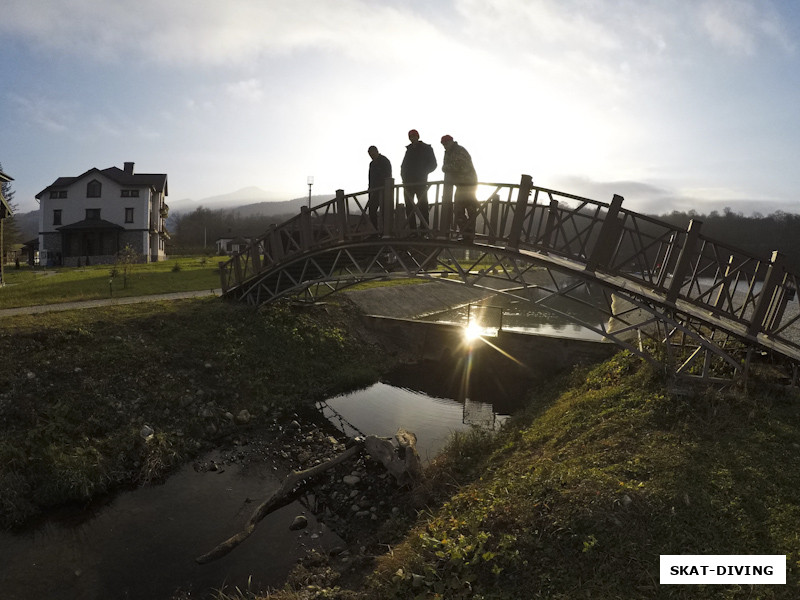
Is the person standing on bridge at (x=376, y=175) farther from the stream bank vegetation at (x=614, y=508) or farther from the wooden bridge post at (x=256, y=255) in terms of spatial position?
the stream bank vegetation at (x=614, y=508)

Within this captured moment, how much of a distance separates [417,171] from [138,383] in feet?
32.8

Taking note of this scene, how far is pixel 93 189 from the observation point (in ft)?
155

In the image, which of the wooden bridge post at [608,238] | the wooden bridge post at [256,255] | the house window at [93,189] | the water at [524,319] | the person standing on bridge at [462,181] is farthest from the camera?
the house window at [93,189]

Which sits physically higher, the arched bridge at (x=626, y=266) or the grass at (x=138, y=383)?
the arched bridge at (x=626, y=266)

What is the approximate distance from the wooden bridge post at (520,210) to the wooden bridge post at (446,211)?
1.80 metres

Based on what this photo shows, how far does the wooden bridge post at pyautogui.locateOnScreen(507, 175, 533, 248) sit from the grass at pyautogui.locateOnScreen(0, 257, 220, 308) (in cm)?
1908

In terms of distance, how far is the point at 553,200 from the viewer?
1101 centimetres

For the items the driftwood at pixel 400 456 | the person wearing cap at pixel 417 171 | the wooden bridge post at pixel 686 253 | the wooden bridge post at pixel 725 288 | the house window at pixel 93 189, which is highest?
the house window at pixel 93 189

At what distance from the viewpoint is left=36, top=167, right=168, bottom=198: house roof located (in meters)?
47.0

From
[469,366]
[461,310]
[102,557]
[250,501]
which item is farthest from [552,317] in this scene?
[102,557]

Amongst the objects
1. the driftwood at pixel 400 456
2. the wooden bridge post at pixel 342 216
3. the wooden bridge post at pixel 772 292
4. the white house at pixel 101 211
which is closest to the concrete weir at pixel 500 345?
the wooden bridge post at pixel 772 292

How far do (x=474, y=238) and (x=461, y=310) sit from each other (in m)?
21.2

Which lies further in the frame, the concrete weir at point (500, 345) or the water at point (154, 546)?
the concrete weir at point (500, 345)

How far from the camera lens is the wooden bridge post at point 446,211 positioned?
12.4m
